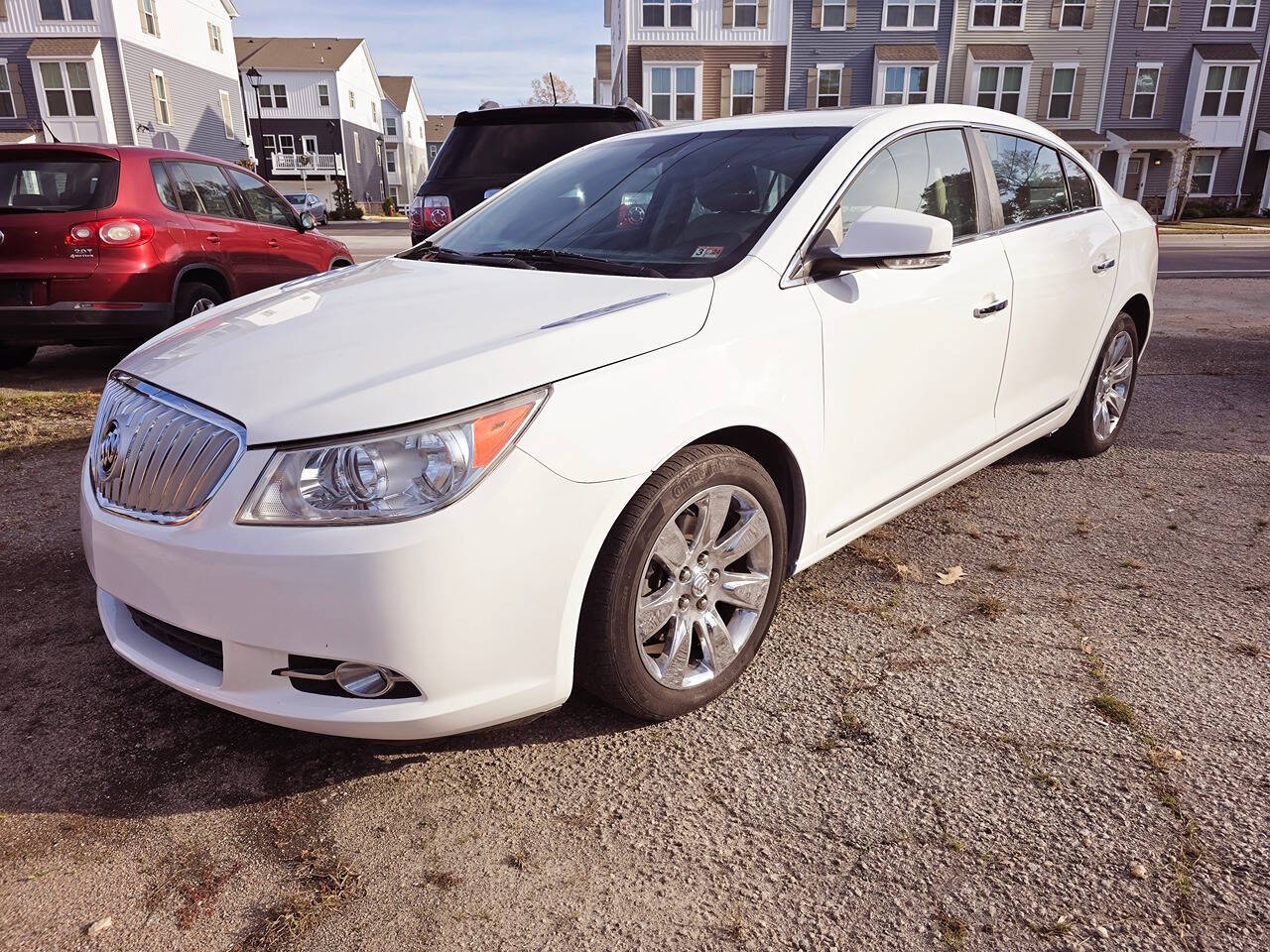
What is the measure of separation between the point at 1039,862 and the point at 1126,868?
183 millimetres

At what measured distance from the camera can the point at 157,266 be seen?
6.80 metres

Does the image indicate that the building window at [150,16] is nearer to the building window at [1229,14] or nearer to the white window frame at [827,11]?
the white window frame at [827,11]

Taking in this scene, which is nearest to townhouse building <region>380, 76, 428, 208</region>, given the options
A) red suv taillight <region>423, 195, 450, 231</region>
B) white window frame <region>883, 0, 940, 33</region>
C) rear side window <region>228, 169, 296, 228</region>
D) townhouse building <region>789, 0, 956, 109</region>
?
townhouse building <region>789, 0, 956, 109</region>

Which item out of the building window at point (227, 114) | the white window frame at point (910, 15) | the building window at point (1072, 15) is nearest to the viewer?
the white window frame at point (910, 15)

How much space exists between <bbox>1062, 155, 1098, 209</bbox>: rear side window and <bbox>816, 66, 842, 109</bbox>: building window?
1199 inches

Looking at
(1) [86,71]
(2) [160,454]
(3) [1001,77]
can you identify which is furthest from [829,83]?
(2) [160,454]

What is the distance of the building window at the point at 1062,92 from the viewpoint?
33500mm

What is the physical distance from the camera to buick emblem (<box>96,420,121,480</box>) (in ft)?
8.05

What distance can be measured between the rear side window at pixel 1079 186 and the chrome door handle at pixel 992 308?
3.72 feet

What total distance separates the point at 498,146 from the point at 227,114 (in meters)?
36.6

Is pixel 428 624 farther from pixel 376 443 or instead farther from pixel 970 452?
pixel 970 452

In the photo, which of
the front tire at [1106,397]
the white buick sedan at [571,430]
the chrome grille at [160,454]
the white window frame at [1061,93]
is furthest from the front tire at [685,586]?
the white window frame at [1061,93]

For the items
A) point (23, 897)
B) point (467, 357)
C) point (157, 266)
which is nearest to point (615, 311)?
point (467, 357)

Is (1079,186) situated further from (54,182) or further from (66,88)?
(66,88)
